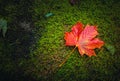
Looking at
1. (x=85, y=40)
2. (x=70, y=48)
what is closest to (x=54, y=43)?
(x=70, y=48)

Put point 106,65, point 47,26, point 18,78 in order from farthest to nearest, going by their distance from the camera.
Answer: point 47,26
point 106,65
point 18,78

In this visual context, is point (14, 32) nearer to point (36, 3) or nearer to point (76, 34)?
point (36, 3)

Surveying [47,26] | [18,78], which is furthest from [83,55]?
[18,78]

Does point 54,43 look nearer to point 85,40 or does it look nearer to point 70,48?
point 70,48
